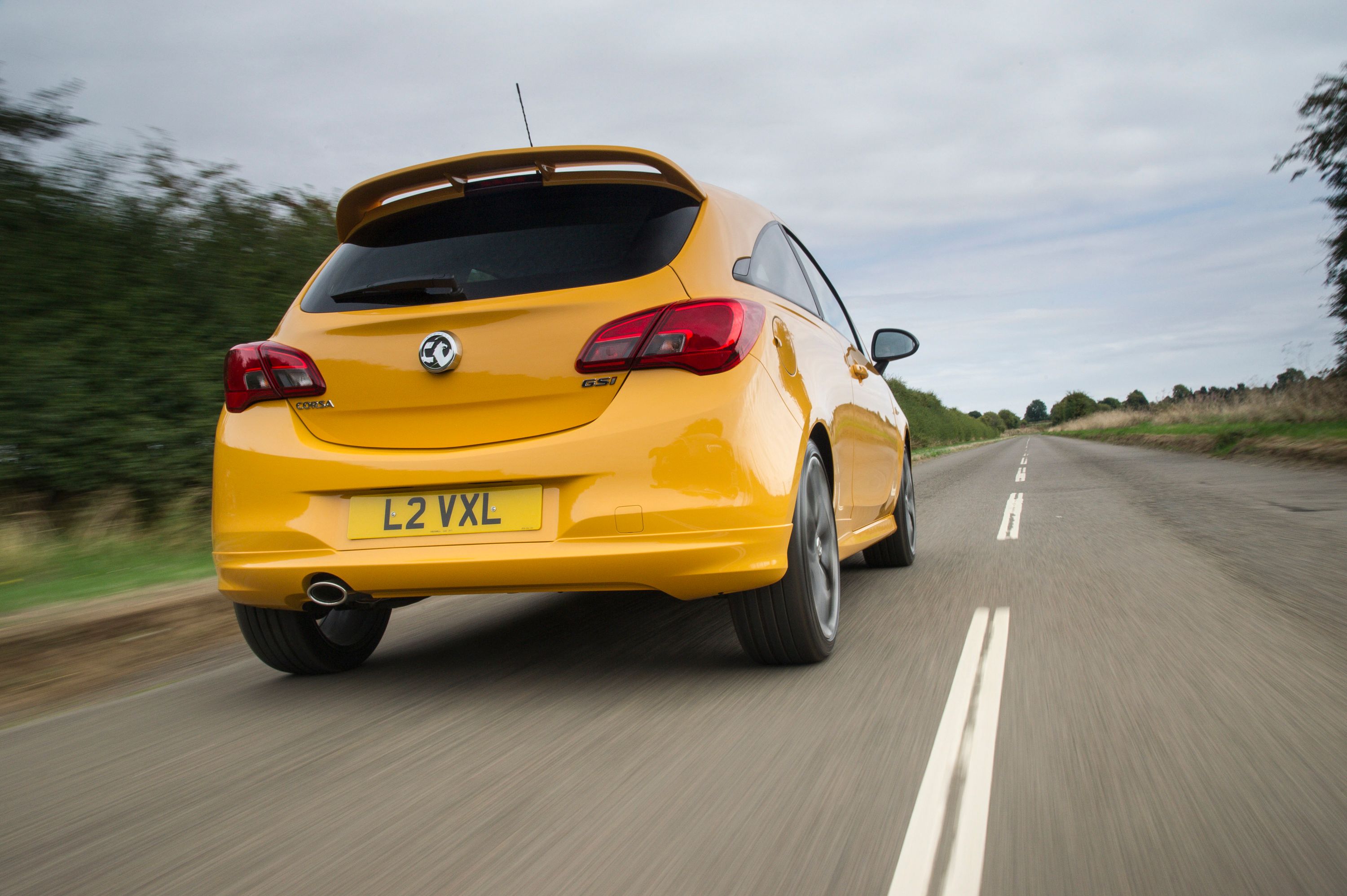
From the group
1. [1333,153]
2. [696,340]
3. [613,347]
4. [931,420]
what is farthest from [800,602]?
[931,420]

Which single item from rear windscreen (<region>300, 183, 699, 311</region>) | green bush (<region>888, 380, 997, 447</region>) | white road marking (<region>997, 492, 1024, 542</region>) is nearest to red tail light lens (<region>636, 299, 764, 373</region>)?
rear windscreen (<region>300, 183, 699, 311</region>)

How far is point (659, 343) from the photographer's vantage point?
3.00 metres

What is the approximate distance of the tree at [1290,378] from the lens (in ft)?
68.6

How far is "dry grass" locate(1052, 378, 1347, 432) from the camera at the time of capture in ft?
63.0

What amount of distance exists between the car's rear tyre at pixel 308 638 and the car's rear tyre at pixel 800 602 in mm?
1334

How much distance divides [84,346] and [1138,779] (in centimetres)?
605

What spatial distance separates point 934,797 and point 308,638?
7.91 feet

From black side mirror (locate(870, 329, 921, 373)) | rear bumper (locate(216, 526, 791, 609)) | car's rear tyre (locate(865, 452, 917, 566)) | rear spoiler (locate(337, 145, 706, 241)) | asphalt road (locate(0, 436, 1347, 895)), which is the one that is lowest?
asphalt road (locate(0, 436, 1347, 895))

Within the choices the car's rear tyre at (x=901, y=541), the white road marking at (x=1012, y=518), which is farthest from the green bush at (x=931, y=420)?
the car's rear tyre at (x=901, y=541)

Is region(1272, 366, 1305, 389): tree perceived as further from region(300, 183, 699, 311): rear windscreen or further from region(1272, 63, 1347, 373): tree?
region(300, 183, 699, 311): rear windscreen

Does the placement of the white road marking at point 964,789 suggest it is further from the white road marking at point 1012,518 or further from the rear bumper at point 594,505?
the white road marking at point 1012,518

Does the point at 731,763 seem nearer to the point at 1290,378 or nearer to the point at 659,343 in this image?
the point at 659,343

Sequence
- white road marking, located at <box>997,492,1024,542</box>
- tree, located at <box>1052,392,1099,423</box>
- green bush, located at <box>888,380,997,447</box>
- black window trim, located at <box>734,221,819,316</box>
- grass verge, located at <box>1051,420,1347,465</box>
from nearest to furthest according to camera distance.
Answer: black window trim, located at <box>734,221,819,316</box>
white road marking, located at <box>997,492,1024,542</box>
grass verge, located at <box>1051,420,1347,465</box>
green bush, located at <box>888,380,997,447</box>
tree, located at <box>1052,392,1099,423</box>

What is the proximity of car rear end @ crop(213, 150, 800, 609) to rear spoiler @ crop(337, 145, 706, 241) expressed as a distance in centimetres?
6
